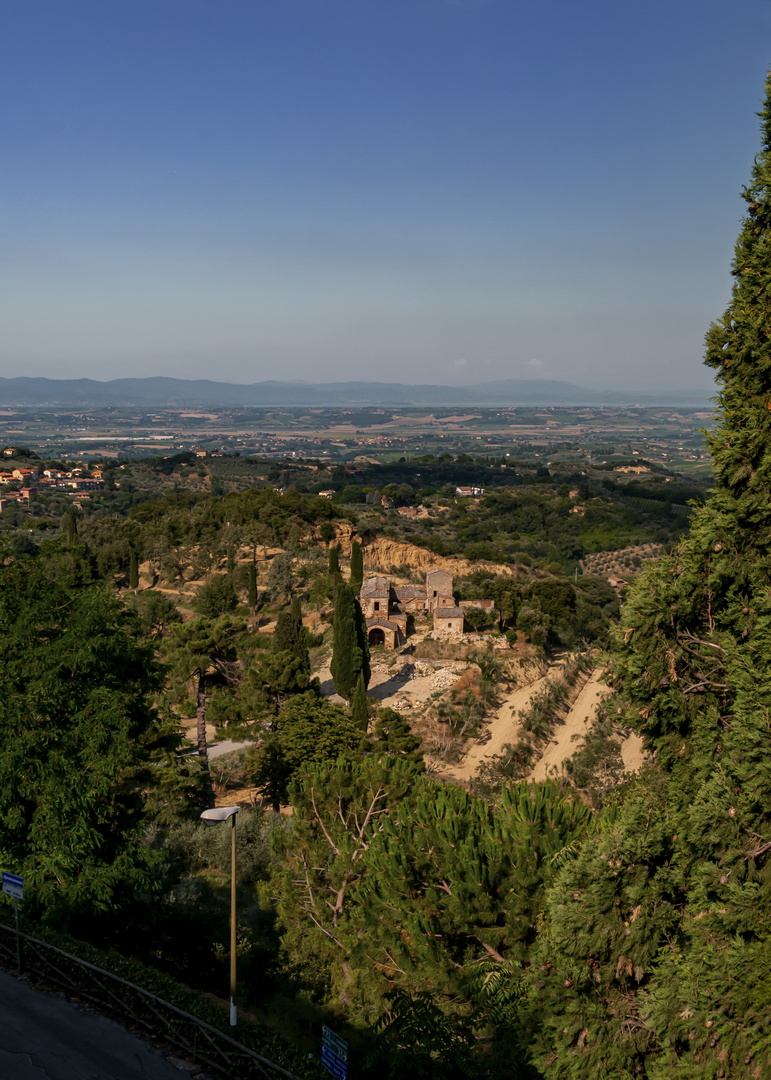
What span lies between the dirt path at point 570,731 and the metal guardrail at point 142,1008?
15495mm

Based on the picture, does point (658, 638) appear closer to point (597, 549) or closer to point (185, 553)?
point (185, 553)

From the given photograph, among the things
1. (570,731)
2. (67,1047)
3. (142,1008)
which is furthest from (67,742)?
(570,731)

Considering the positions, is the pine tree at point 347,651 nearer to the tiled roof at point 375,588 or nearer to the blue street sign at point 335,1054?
the tiled roof at point 375,588

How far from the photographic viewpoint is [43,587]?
14023 millimetres

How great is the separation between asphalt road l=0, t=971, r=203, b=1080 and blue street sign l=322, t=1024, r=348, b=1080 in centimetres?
215

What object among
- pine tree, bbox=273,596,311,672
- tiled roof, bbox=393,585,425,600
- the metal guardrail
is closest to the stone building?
tiled roof, bbox=393,585,425,600

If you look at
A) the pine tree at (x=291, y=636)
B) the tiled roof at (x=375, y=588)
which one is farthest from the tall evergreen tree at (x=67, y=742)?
the tiled roof at (x=375, y=588)

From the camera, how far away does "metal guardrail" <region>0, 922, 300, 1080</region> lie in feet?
26.9

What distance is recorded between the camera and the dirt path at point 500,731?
2417 centimetres

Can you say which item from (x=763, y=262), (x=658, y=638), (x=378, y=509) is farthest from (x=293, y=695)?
(x=378, y=509)

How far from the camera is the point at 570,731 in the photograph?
2819cm

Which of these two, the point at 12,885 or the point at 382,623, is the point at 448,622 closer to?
the point at 382,623

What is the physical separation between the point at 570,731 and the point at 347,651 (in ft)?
30.2

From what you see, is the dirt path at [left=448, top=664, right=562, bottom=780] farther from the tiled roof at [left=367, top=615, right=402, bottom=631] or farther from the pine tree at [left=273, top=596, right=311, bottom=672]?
the pine tree at [left=273, top=596, right=311, bottom=672]
